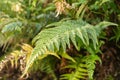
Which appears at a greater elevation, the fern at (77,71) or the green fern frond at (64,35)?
the green fern frond at (64,35)

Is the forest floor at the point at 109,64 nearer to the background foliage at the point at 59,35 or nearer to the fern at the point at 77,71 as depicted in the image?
the background foliage at the point at 59,35

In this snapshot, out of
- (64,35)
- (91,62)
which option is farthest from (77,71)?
(64,35)

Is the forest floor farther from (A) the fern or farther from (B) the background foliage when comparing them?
(A) the fern

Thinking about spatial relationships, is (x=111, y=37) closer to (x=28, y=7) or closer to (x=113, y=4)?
(x=113, y=4)

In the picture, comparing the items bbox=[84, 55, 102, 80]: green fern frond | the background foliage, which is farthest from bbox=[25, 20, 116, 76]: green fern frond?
bbox=[84, 55, 102, 80]: green fern frond

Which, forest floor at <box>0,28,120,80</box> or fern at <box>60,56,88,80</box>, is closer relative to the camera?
fern at <box>60,56,88,80</box>

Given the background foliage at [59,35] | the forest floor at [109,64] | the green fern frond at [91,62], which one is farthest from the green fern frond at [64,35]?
the forest floor at [109,64]

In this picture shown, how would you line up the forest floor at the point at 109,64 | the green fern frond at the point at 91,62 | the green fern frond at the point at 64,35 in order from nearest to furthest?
1. the green fern frond at the point at 64,35
2. the green fern frond at the point at 91,62
3. the forest floor at the point at 109,64

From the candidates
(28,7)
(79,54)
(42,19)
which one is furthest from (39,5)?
(79,54)

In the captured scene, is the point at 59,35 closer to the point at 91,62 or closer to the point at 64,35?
the point at 64,35

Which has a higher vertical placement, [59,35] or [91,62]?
[59,35]

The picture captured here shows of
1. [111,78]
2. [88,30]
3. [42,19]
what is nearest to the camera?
[88,30]
